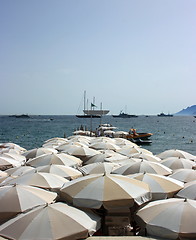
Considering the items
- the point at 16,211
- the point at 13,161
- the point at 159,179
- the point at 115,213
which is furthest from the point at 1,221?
the point at 13,161

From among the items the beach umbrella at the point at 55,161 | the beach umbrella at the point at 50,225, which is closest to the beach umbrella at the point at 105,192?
the beach umbrella at the point at 50,225

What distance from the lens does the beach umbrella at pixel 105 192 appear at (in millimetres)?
6969

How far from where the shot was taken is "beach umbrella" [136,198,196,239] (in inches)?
233

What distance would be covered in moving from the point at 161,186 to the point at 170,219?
2352mm

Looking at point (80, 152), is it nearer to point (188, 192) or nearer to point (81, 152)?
point (81, 152)

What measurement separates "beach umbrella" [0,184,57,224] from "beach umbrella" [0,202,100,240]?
77 cm

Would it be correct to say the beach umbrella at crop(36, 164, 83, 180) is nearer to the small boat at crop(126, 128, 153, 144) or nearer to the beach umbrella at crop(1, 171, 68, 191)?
the beach umbrella at crop(1, 171, 68, 191)

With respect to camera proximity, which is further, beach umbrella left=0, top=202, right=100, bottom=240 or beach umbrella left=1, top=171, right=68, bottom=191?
beach umbrella left=1, top=171, right=68, bottom=191

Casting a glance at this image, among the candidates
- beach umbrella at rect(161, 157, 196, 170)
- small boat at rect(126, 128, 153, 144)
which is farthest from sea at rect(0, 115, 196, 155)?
beach umbrella at rect(161, 157, 196, 170)

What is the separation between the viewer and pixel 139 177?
9.08 metres

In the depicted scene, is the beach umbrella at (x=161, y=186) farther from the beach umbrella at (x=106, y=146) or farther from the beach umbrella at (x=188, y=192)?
the beach umbrella at (x=106, y=146)

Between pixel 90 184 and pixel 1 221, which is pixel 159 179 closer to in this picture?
pixel 90 184

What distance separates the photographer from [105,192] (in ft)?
23.5

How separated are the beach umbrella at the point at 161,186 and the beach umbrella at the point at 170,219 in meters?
1.41
